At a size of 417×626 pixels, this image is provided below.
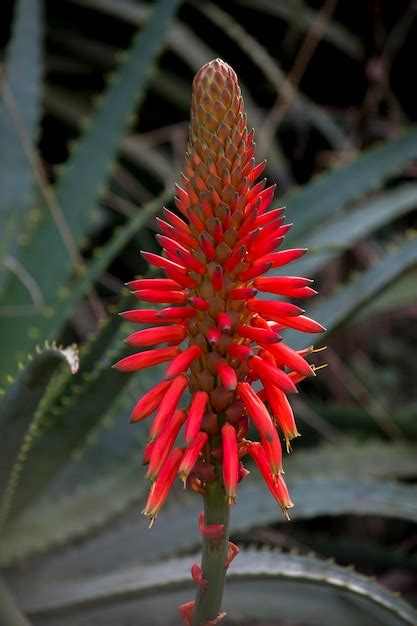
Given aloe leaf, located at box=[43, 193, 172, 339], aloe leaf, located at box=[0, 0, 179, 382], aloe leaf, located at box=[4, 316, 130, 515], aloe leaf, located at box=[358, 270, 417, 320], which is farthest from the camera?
aloe leaf, located at box=[358, 270, 417, 320]

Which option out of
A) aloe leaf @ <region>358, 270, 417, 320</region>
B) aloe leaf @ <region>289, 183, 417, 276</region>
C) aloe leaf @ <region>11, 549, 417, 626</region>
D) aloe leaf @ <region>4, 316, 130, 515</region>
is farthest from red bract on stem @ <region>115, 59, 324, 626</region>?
aloe leaf @ <region>358, 270, 417, 320</region>

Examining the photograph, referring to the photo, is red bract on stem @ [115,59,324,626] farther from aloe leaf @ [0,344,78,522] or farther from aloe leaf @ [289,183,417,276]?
aloe leaf @ [289,183,417,276]

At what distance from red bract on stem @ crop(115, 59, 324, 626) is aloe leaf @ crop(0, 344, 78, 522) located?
132 millimetres

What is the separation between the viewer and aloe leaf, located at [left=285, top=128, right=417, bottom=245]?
69.3 inches

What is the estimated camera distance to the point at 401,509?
4.39ft

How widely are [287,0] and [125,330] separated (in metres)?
1.44

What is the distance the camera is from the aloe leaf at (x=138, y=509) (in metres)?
1.43

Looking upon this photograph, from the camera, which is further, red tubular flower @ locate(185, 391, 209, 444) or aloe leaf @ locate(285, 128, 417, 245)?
aloe leaf @ locate(285, 128, 417, 245)

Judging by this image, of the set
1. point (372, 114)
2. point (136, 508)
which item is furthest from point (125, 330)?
point (372, 114)

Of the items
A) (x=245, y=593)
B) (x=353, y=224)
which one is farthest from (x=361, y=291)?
(x=245, y=593)

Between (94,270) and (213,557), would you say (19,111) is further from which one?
(213,557)

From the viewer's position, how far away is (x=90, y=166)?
181 cm

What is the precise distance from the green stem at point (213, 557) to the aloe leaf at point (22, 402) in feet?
0.61

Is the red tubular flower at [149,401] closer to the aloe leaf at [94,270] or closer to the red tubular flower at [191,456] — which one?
the red tubular flower at [191,456]
